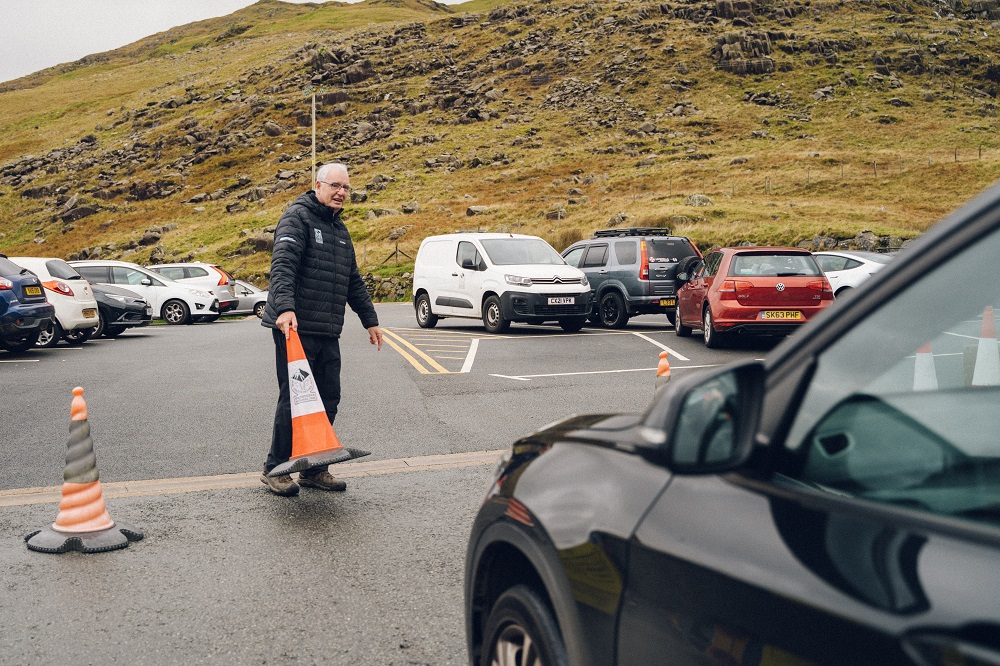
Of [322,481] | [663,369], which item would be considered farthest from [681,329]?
→ [322,481]

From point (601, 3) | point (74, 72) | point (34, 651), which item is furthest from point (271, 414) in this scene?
point (74, 72)

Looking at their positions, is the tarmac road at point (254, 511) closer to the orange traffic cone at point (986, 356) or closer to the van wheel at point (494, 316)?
the orange traffic cone at point (986, 356)

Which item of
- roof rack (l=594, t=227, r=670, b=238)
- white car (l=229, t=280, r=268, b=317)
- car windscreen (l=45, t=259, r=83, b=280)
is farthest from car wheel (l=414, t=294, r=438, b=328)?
white car (l=229, t=280, r=268, b=317)

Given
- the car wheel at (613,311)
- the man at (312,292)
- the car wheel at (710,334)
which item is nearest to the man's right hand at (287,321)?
the man at (312,292)

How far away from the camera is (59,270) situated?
18125mm

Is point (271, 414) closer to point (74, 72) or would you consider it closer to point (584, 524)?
point (584, 524)

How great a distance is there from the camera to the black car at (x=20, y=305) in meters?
15.5

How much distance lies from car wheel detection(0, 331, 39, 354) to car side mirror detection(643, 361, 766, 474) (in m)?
16.2

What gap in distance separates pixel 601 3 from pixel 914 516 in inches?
4528

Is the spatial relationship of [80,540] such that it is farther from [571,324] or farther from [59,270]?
[571,324]

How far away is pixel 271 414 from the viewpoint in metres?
10.0

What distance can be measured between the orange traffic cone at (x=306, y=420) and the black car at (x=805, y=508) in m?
4.08

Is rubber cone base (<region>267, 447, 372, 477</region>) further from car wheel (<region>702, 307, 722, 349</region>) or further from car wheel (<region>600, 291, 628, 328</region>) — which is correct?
car wheel (<region>600, 291, 628, 328</region>)

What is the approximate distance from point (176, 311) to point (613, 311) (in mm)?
12836
